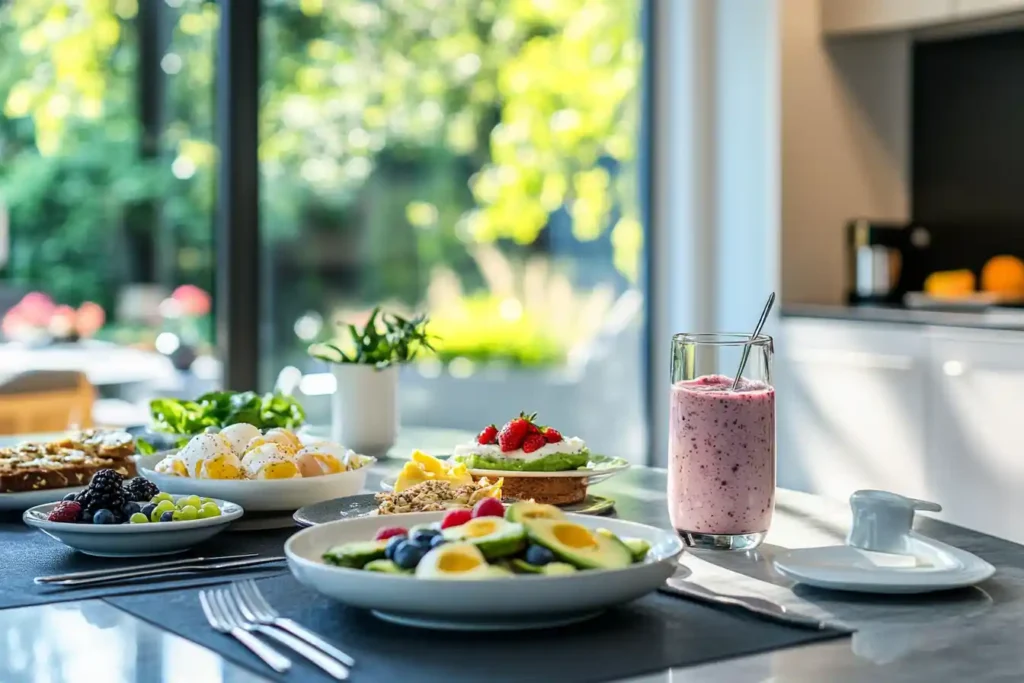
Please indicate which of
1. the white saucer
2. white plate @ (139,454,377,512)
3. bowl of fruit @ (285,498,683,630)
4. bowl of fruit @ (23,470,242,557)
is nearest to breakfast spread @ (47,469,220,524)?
bowl of fruit @ (23,470,242,557)

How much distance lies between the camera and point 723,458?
1.35 m

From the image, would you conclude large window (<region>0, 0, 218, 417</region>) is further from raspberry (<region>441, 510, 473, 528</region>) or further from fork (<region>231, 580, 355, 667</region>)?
raspberry (<region>441, 510, 473, 528</region>)

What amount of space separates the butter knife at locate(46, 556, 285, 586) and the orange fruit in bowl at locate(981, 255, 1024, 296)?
341cm

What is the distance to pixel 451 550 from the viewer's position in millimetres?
1042

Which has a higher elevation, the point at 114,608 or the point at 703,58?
the point at 703,58

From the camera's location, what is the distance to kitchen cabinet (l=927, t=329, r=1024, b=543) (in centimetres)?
354

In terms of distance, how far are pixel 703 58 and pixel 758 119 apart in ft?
1.22

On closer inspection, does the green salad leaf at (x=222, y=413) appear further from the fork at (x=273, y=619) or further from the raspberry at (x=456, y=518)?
the raspberry at (x=456, y=518)

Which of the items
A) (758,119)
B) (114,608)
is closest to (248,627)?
(114,608)

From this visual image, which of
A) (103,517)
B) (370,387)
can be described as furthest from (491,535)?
(370,387)

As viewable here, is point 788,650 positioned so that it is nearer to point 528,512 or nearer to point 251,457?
point 528,512

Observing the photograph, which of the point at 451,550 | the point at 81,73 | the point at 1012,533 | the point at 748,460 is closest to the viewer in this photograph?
the point at 451,550

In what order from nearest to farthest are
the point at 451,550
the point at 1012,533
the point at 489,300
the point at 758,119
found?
the point at 451,550 < the point at 1012,533 < the point at 758,119 < the point at 489,300

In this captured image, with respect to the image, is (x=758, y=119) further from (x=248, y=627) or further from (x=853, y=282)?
(x=248, y=627)
